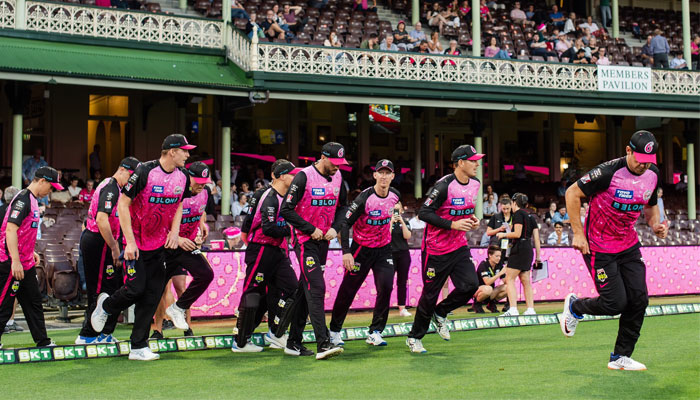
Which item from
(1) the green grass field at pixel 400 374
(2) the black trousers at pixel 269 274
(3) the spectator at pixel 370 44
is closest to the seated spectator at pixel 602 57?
(3) the spectator at pixel 370 44

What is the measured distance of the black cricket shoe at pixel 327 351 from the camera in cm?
839

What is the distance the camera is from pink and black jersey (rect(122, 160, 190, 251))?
8.66 meters

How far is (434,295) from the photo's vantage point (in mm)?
9039

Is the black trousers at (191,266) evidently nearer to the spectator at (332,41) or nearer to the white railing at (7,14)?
the white railing at (7,14)

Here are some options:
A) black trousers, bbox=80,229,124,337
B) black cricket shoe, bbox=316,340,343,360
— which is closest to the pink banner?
black trousers, bbox=80,229,124,337

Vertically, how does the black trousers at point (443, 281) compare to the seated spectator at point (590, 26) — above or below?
below

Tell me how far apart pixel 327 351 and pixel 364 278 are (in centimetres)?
158

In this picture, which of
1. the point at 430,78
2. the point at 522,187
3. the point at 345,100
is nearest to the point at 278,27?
the point at 345,100

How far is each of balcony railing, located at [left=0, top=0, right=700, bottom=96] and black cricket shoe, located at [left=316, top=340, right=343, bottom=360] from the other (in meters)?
14.1

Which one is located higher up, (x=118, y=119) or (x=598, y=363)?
(x=118, y=119)

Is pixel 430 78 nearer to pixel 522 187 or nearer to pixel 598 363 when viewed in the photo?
pixel 522 187

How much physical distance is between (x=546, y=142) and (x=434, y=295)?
2439 cm

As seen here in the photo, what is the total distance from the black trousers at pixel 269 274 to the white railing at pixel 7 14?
516 inches

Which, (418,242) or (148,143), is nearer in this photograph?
(418,242)
